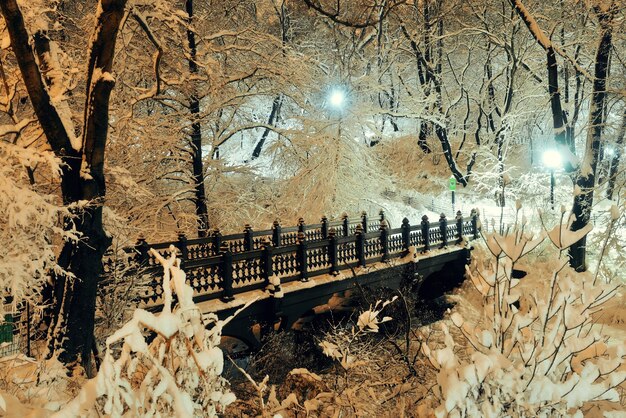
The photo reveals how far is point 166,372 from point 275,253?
30.1ft

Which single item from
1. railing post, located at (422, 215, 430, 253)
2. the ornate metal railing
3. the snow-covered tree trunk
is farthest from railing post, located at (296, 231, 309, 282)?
railing post, located at (422, 215, 430, 253)

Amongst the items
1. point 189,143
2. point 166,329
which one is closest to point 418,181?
point 189,143

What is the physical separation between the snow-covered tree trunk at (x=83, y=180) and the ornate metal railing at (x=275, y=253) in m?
2.16

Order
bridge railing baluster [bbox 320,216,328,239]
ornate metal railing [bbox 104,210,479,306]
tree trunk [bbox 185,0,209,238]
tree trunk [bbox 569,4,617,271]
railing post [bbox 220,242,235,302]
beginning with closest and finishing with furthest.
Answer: ornate metal railing [bbox 104,210,479,306] → railing post [bbox 220,242,235,302] → tree trunk [bbox 569,4,617,271] → tree trunk [bbox 185,0,209,238] → bridge railing baluster [bbox 320,216,328,239]

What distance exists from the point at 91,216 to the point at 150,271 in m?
3.19

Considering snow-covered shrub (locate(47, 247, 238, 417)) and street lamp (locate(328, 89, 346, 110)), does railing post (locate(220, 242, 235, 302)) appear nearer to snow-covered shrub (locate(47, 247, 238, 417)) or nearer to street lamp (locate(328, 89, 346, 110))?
snow-covered shrub (locate(47, 247, 238, 417))

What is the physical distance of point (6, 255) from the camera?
5.47 metres

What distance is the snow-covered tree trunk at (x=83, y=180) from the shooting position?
6.11 metres

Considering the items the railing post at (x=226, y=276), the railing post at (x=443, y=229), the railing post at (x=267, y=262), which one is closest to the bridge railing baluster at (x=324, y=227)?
the railing post at (x=443, y=229)

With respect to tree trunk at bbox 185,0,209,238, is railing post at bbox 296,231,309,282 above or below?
below

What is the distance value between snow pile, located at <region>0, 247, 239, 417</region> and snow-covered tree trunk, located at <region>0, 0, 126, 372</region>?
14.0 ft

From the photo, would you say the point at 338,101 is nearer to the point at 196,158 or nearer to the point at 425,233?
the point at 425,233

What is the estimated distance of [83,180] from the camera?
632cm

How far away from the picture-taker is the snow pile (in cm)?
205
